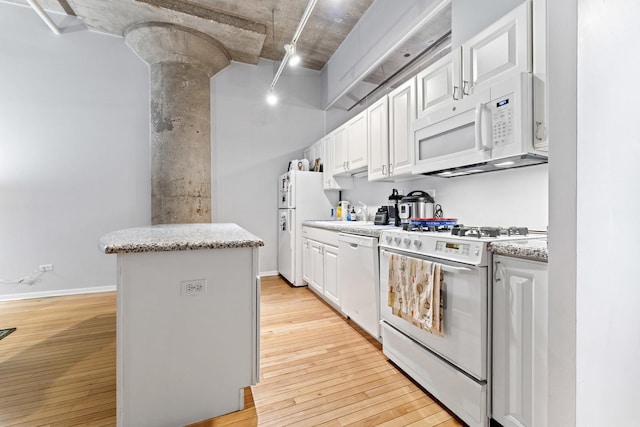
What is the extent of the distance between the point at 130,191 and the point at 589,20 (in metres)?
4.52

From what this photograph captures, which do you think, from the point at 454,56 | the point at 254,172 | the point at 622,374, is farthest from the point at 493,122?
the point at 254,172

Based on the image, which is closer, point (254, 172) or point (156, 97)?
point (156, 97)

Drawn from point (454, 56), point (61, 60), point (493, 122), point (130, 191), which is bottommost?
point (130, 191)

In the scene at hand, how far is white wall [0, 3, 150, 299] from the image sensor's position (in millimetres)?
3307

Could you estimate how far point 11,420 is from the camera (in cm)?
144

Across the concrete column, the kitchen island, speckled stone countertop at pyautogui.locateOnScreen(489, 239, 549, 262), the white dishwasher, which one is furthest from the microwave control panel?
the concrete column

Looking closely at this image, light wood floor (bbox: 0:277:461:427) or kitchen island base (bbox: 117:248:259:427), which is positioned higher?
kitchen island base (bbox: 117:248:259:427)

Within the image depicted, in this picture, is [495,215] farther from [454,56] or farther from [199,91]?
[199,91]

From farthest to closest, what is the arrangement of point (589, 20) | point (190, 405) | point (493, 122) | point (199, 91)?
point (199, 91) < point (493, 122) < point (190, 405) < point (589, 20)

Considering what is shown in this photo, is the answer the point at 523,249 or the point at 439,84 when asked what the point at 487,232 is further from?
the point at 439,84

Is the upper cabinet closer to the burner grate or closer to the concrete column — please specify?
the burner grate

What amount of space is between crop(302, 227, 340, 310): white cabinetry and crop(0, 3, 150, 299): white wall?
7.69 feet

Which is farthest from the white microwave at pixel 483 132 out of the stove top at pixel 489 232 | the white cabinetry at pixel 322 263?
the white cabinetry at pixel 322 263

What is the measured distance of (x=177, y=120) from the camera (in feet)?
11.8
